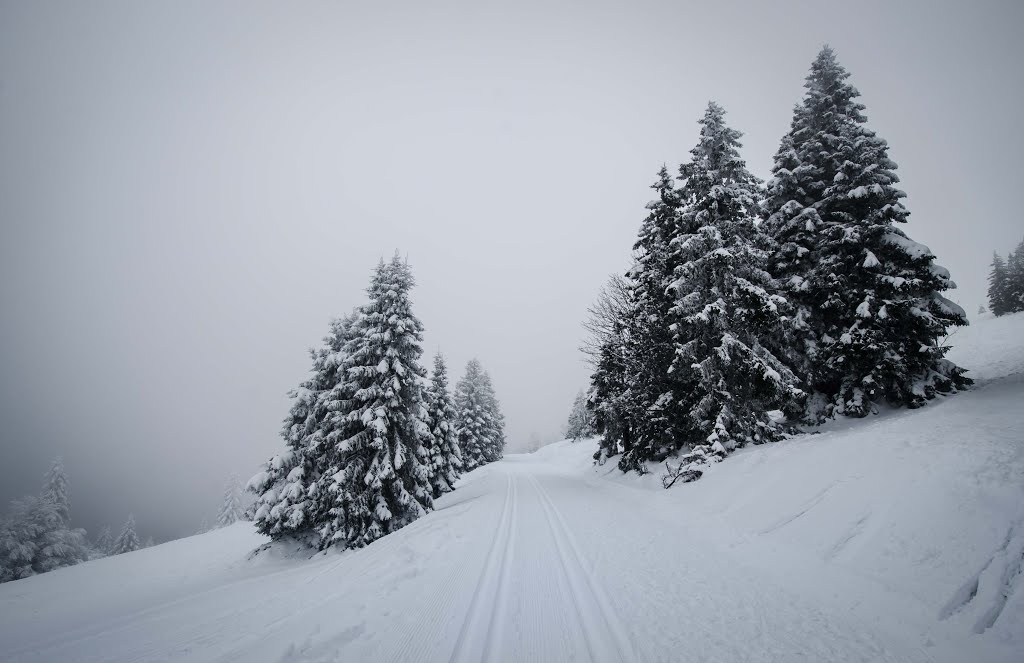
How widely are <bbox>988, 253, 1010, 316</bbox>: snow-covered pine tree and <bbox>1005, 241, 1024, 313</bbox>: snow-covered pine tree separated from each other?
0.61 feet

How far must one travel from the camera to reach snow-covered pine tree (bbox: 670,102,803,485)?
42.1ft

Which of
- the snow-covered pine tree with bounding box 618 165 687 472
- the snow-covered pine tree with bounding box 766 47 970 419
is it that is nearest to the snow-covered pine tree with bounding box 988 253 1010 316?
the snow-covered pine tree with bounding box 766 47 970 419

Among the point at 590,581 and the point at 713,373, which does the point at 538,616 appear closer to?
the point at 590,581

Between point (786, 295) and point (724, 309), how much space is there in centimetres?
339

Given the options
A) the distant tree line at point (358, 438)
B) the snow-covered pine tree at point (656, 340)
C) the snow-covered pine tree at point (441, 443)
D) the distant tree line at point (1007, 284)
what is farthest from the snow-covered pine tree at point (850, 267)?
the distant tree line at point (1007, 284)

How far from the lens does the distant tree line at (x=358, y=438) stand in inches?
569

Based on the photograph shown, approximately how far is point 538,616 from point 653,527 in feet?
17.0

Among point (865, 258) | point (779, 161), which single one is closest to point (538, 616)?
point (865, 258)

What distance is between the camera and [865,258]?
12.5 metres

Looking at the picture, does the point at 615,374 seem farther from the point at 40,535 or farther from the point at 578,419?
the point at 40,535

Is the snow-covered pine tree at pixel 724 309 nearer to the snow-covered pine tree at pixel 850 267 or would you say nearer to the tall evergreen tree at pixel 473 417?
the snow-covered pine tree at pixel 850 267

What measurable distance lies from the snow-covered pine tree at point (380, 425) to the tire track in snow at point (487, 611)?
7.86 metres

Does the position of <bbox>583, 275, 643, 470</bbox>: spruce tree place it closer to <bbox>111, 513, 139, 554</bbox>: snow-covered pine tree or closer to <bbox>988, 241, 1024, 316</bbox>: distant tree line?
<bbox>988, 241, 1024, 316</bbox>: distant tree line

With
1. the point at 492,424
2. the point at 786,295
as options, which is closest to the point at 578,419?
the point at 492,424
